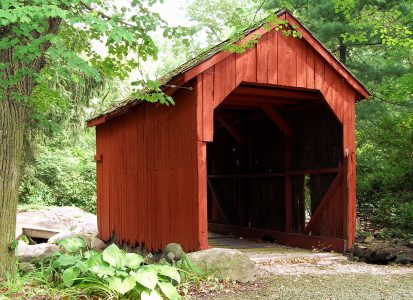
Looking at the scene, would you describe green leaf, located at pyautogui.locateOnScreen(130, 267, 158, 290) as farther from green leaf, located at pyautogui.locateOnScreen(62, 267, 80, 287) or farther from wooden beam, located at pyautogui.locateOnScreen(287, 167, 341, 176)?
wooden beam, located at pyautogui.locateOnScreen(287, 167, 341, 176)

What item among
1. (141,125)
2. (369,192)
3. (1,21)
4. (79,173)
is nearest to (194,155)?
(141,125)

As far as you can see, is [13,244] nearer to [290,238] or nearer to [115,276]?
[115,276]

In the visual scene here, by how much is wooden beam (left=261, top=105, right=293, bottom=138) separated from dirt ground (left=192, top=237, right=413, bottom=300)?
9.20ft

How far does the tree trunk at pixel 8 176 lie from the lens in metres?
6.24

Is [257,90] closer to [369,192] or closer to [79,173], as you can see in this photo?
[369,192]

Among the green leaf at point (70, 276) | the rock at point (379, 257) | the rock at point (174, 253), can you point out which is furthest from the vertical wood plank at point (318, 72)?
the green leaf at point (70, 276)

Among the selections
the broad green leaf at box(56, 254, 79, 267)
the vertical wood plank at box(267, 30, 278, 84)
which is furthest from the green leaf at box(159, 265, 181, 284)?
the vertical wood plank at box(267, 30, 278, 84)

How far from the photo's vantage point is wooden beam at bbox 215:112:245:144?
1238cm

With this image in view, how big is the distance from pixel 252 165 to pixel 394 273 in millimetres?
5211

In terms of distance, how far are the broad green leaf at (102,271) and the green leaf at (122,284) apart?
76 millimetres

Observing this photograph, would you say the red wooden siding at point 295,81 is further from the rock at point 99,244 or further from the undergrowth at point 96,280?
the rock at point 99,244

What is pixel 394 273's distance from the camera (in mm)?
7531

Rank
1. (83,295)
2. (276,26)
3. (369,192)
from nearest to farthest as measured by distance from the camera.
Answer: (83,295)
(276,26)
(369,192)

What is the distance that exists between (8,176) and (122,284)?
2.25m
